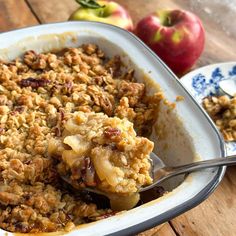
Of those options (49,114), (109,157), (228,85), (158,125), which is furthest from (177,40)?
(109,157)

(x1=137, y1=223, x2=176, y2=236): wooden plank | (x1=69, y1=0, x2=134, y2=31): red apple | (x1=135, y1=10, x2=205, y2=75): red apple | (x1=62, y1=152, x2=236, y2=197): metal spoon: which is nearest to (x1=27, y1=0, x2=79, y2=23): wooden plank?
(x1=69, y1=0, x2=134, y2=31): red apple

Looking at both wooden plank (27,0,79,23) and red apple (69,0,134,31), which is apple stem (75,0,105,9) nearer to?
red apple (69,0,134,31)

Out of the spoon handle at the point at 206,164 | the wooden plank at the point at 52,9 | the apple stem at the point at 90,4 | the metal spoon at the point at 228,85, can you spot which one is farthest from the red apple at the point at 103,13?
the spoon handle at the point at 206,164

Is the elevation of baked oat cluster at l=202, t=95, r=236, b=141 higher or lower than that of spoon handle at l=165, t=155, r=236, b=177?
lower

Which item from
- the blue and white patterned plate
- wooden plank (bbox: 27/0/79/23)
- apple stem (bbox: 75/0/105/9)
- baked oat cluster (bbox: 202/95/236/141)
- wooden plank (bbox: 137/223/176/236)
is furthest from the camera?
wooden plank (bbox: 27/0/79/23)

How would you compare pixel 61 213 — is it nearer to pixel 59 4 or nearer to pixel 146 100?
pixel 146 100

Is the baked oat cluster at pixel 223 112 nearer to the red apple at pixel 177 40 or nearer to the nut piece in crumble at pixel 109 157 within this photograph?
the red apple at pixel 177 40
